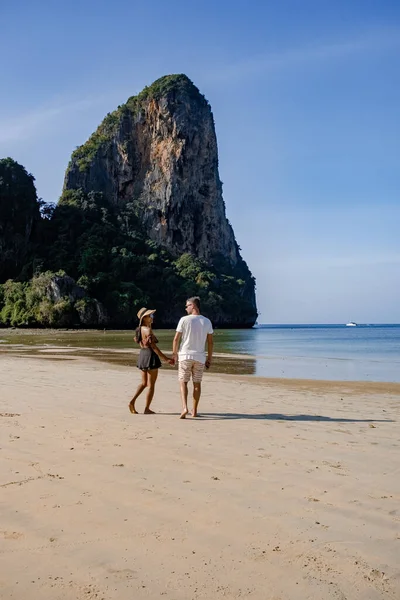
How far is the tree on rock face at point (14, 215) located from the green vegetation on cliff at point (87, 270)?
0.15 meters

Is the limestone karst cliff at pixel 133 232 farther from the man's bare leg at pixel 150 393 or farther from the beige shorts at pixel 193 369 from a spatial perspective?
the beige shorts at pixel 193 369

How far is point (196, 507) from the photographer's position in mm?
3938

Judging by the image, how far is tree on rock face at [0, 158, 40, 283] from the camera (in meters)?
85.0

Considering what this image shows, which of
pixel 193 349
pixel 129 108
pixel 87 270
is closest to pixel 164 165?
pixel 129 108

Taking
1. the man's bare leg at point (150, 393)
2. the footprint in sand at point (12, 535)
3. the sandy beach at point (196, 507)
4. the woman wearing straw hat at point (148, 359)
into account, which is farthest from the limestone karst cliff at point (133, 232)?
the footprint in sand at point (12, 535)

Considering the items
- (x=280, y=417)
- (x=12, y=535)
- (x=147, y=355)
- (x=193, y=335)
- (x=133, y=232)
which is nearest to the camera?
(x=12, y=535)

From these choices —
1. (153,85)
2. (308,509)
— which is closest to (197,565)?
(308,509)

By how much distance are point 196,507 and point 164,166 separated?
114240 millimetres

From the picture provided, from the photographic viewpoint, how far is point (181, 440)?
6211 millimetres

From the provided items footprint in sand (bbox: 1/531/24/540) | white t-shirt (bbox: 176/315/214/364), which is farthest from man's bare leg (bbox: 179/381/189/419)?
footprint in sand (bbox: 1/531/24/540)

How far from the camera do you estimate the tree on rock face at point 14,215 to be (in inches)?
3346

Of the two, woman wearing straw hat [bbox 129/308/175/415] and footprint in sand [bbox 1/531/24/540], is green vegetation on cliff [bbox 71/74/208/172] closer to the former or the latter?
woman wearing straw hat [bbox 129/308/175/415]

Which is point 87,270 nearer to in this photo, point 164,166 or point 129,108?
point 164,166

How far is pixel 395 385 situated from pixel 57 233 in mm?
86612
